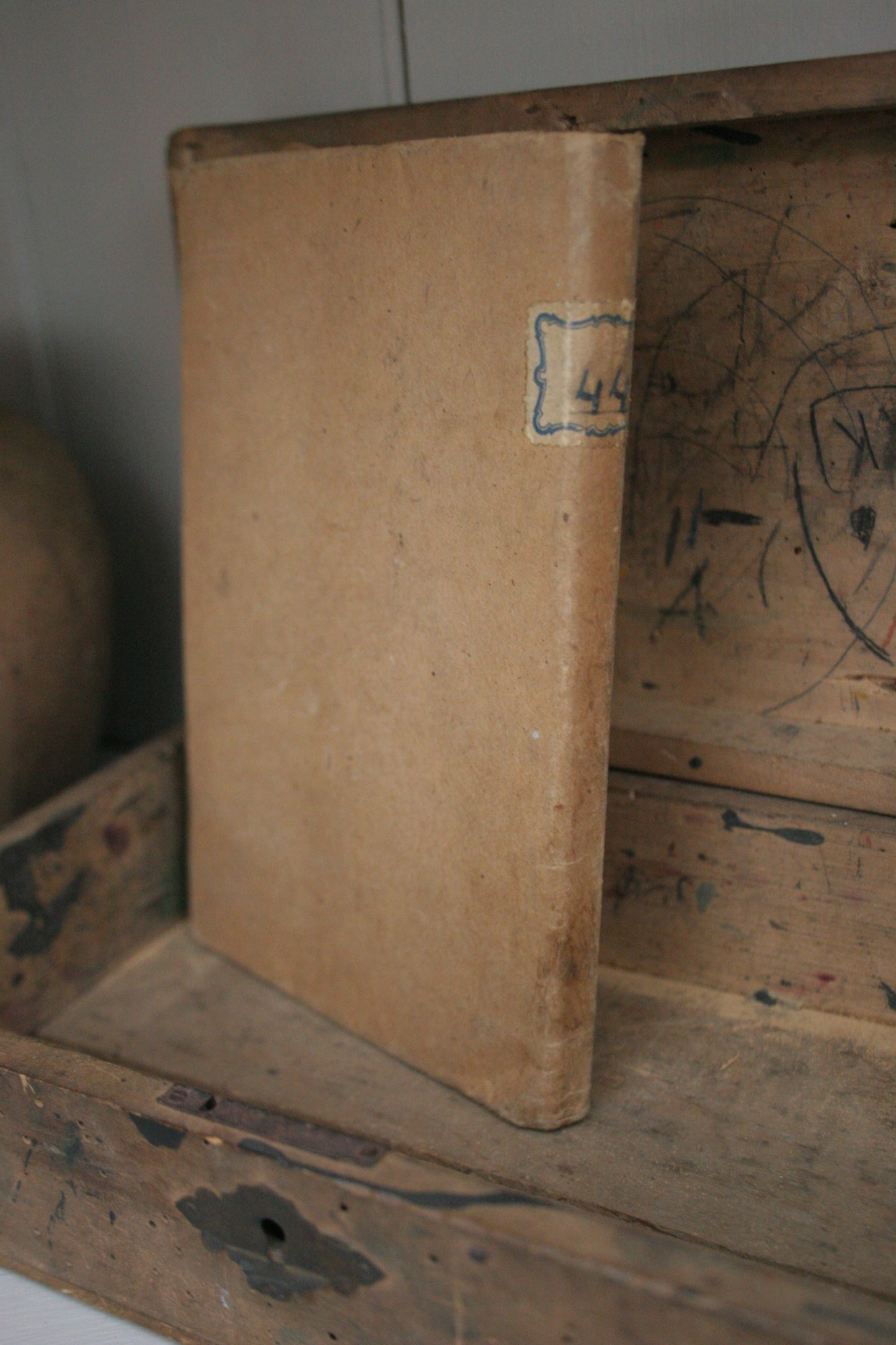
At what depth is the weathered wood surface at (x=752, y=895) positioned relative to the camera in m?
0.88

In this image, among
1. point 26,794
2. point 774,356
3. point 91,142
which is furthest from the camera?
point 91,142

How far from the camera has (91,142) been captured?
4.00ft

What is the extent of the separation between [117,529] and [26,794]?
382 millimetres

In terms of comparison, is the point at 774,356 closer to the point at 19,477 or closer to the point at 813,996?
the point at 813,996

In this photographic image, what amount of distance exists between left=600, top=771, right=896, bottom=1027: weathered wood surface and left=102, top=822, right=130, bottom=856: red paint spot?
433 millimetres

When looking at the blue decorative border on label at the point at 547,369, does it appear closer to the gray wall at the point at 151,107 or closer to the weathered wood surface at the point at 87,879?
the gray wall at the point at 151,107

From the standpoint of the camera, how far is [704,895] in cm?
94

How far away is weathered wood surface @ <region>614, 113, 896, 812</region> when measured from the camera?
825 mm

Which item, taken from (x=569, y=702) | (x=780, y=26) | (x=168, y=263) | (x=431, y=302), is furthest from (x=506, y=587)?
(x=168, y=263)

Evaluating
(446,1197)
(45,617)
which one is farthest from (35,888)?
(446,1197)

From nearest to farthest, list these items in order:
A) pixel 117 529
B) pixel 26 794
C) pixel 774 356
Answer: pixel 774 356
pixel 26 794
pixel 117 529

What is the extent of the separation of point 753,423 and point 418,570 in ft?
0.94

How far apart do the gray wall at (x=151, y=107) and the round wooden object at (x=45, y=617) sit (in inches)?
6.8

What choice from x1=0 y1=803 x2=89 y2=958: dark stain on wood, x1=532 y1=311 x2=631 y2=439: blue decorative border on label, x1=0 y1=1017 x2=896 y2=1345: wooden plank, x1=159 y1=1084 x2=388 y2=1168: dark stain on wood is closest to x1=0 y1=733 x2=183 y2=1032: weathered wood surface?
x1=0 y1=803 x2=89 y2=958: dark stain on wood
